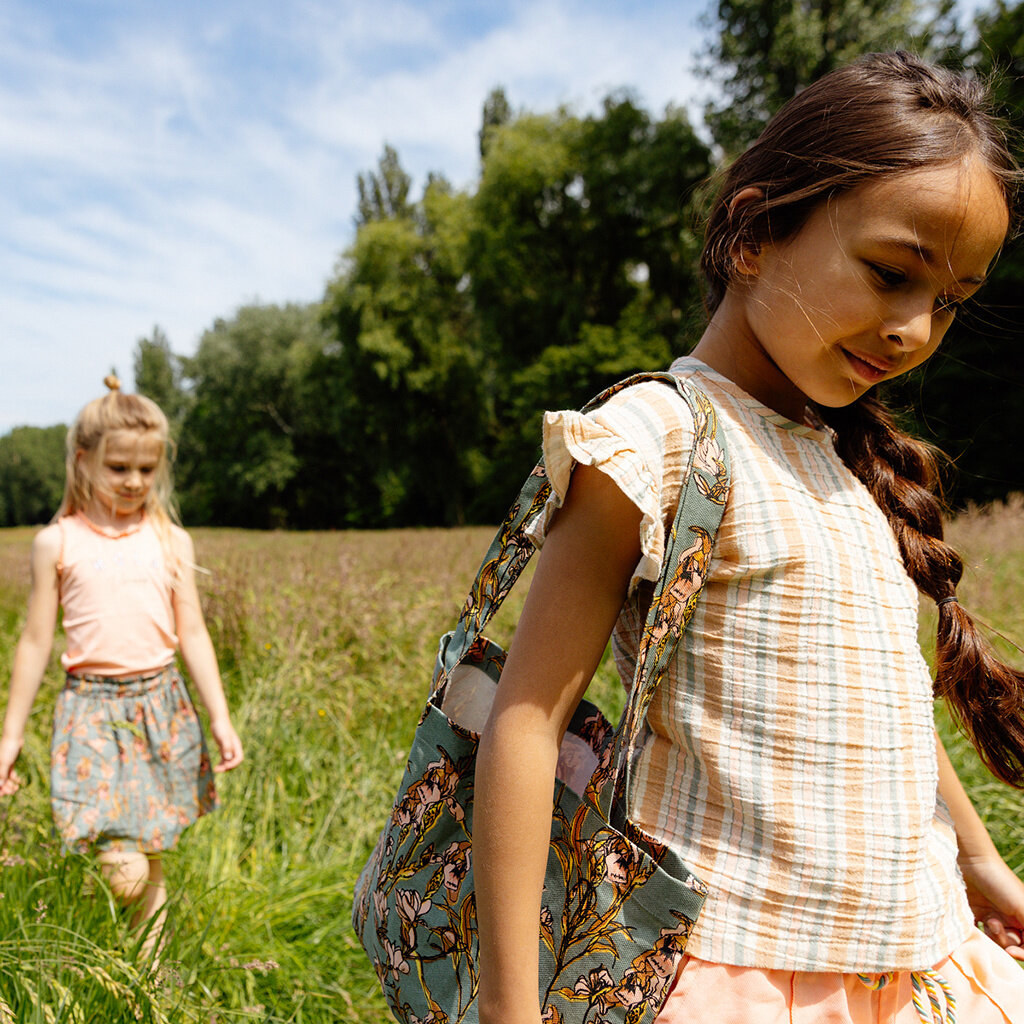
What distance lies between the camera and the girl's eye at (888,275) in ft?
3.12

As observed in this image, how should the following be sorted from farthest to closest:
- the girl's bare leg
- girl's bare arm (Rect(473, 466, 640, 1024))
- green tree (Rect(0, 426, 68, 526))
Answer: green tree (Rect(0, 426, 68, 526))
the girl's bare leg
girl's bare arm (Rect(473, 466, 640, 1024))

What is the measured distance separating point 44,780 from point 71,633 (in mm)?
1131

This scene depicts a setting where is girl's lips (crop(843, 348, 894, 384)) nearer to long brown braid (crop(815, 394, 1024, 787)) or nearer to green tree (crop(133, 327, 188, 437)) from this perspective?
long brown braid (crop(815, 394, 1024, 787))

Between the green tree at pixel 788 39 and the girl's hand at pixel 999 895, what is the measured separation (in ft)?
61.3

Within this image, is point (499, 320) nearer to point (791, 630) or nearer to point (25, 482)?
point (791, 630)

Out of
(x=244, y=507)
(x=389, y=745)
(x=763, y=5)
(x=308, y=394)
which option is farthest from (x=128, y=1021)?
(x=244, y=507)

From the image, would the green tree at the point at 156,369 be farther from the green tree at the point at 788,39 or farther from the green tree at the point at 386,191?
the green tree at the point at 788,39

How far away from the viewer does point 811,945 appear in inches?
34.4

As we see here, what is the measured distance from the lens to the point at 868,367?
1000 millimetres

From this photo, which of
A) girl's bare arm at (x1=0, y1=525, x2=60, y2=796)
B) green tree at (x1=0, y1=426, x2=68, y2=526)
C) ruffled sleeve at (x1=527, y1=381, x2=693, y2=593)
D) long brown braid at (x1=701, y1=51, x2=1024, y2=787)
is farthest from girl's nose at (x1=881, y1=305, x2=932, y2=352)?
green tree at (x1=0, y1=426, x2=68, y2=526)

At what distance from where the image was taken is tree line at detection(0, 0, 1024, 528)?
57.4 feet

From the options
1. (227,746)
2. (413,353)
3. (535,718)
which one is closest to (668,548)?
(535,718)

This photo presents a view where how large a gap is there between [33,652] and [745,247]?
8.33 feet

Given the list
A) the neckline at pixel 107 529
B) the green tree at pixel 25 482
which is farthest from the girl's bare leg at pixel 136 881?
the green tree at pixel 25 482
